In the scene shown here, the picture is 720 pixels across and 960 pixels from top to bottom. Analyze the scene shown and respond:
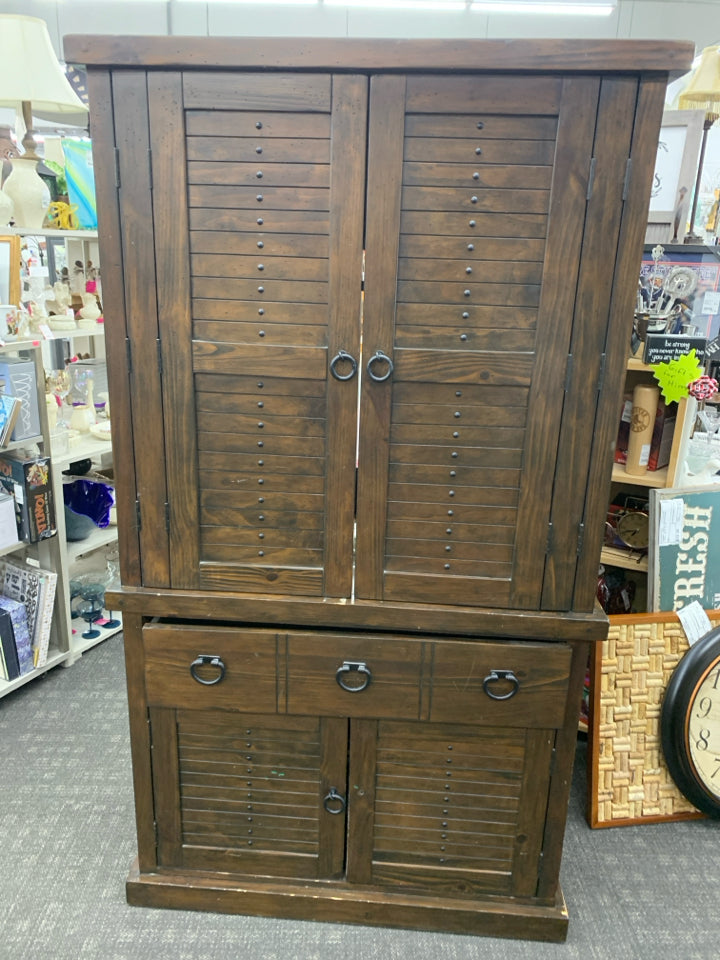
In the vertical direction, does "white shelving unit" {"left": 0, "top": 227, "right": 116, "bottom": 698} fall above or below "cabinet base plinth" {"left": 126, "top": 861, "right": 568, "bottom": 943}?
above

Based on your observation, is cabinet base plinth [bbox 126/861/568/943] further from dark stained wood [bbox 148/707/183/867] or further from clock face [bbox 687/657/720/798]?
clock face [bbox 687/657/720/798]

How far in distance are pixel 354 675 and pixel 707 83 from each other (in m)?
2.34

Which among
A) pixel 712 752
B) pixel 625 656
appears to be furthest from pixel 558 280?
pixel 712 752

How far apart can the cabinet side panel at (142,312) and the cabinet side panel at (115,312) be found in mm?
13

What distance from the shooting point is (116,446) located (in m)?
1.40

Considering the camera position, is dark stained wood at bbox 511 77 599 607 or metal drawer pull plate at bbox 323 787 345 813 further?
metal drawer pull plate at bbox 323 787 345 813

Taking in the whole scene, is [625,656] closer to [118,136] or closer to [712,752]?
[712,752]

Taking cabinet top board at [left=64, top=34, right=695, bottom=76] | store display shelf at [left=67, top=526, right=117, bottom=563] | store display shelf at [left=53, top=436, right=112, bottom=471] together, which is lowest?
store display shelf at [left=67, top=526, right=117, bottom=563]

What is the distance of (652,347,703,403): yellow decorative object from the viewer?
1.82 metres

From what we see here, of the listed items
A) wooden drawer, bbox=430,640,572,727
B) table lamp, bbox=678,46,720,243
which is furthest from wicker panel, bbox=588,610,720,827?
table lamp, bbox=678,46,720,243

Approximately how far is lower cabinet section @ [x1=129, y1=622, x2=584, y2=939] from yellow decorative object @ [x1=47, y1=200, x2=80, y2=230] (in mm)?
1666

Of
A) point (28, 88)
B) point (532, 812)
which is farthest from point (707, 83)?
point (532, 812)

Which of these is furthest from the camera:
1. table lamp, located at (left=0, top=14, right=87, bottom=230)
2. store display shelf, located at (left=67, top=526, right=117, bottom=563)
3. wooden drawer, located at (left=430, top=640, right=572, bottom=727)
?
store display shelf, located at (left=67, top=526, right=117, bottom=563)

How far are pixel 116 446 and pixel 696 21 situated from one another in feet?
22.8
